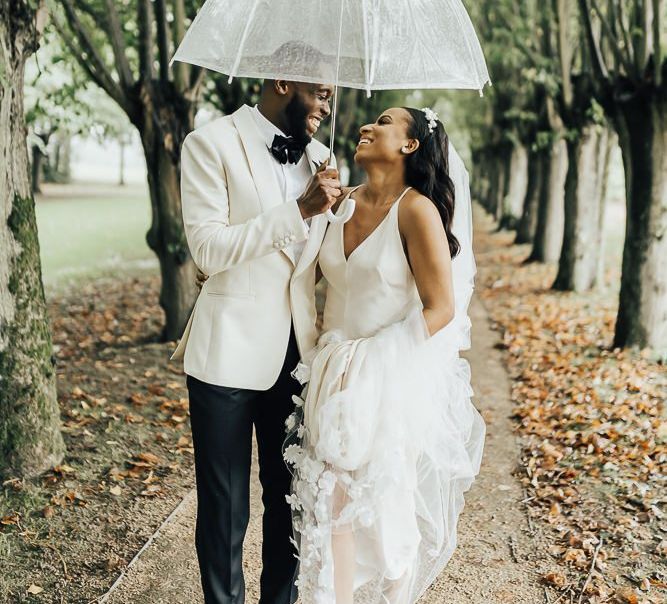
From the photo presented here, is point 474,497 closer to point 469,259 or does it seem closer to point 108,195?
point 469,259

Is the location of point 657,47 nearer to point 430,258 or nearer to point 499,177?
point 430,258

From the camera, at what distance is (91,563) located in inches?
159

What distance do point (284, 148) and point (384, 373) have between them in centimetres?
100

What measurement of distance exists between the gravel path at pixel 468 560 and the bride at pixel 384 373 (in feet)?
2.90

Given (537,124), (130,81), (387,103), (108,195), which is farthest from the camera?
(108,195)

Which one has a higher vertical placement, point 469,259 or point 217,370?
point 469,259

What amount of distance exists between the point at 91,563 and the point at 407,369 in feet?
7.38

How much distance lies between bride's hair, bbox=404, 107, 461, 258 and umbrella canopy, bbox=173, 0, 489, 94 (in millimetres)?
179

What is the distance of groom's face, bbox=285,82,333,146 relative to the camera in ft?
9.87

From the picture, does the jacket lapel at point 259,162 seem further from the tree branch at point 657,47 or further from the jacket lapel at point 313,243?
the tree branch at point 657,47

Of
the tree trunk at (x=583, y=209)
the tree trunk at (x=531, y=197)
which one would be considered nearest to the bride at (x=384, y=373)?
the tree trunk at (x=583, y=209)

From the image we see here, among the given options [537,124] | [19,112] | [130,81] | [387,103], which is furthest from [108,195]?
[19,112]

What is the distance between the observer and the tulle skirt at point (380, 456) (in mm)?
2959

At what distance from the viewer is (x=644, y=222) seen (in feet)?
25.8
